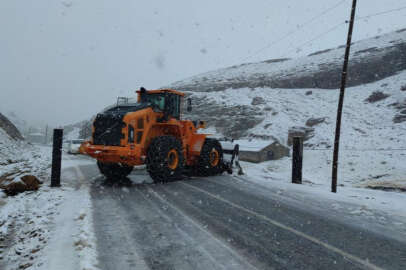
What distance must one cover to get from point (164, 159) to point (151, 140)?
2.30 ft

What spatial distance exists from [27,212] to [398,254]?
228 inches

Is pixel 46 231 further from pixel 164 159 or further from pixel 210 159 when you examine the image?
pixel 210 159

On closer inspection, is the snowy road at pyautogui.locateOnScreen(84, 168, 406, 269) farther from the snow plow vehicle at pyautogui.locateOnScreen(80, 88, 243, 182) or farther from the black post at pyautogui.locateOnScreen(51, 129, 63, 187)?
the black post at pyautogui.locateOnScreen(51, 129, 63, 187)

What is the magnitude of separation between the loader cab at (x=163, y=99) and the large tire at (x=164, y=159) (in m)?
1.04

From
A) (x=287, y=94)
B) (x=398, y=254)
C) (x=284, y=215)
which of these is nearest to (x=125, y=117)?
(x=284, y=215)

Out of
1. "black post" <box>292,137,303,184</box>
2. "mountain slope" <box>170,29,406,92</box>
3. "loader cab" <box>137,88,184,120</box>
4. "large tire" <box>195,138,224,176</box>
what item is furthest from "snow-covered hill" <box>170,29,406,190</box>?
"loader cab" <box>137,88,184,120</box>

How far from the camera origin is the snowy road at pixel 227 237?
3.16 meters

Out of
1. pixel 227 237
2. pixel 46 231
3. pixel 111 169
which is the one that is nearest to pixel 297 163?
pixel 111 169

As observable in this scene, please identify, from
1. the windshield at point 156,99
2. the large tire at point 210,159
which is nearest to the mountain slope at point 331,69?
the large tire at point 210,159

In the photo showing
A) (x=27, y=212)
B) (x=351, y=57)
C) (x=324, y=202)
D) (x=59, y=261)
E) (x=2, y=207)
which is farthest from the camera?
(x=351, y=57)

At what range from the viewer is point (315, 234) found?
420 centimetres

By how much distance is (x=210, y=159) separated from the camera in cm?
1080

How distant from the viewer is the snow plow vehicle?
7520mm

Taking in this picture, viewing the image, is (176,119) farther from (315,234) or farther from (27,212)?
(315,234)
